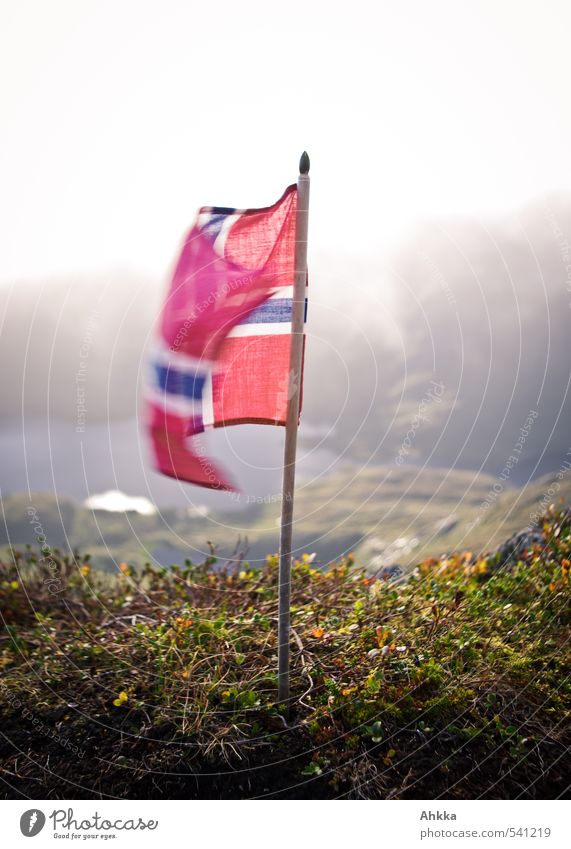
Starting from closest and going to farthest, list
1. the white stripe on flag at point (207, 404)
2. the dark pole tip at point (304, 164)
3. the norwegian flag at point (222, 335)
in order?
the dark pole tip at point (304, 164) → the norwegian flag at point (222, 335) → the white stripe on flag at point (207, 404)

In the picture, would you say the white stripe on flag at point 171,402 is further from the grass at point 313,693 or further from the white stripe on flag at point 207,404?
the grass at point 313,693

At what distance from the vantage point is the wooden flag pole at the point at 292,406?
11.8 ft

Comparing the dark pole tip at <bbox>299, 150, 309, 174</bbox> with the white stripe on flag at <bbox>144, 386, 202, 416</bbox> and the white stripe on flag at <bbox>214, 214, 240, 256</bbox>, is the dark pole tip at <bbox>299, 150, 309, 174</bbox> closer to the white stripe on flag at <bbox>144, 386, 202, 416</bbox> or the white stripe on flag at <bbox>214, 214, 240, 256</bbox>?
the white stripe on flag at <bbox>214, 214, 240, 256</bbox>

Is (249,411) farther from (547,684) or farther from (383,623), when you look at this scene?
(547,684)

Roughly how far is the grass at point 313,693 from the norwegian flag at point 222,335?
142 cm

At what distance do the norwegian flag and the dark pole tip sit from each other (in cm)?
11

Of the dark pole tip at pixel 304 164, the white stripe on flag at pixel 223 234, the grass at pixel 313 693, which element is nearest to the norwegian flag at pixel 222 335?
the white stripe on flag at pixel 223 234

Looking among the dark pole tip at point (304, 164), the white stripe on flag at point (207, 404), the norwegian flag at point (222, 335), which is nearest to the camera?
the dark pole tip at point (304, 164)

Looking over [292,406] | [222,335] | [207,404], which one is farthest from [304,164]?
[207,404]

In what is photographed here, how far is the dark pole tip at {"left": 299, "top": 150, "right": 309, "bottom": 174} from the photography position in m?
3.51

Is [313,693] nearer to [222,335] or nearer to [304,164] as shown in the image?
[222,335]

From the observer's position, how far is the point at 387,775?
378 centimetres
